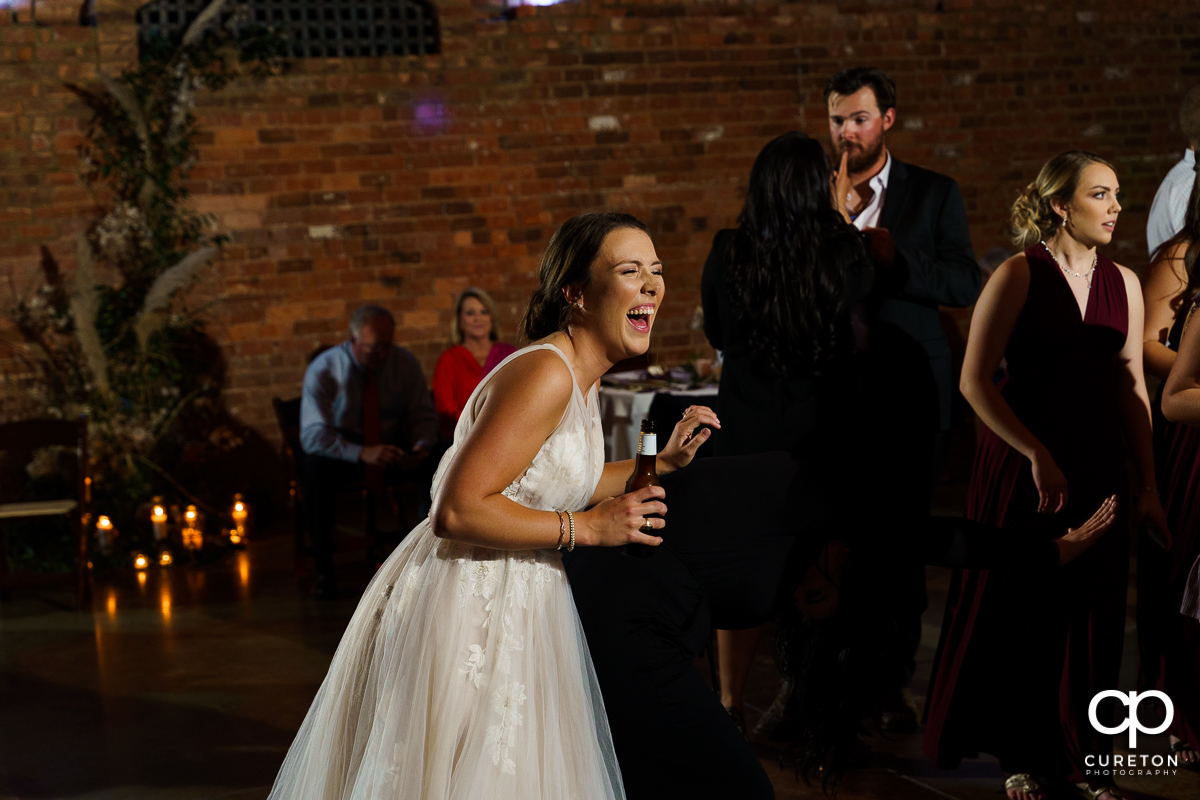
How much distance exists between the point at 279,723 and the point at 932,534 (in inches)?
89.7

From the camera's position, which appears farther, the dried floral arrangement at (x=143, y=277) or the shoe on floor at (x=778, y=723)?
the dried floral arrangement at (x=143, y=277)

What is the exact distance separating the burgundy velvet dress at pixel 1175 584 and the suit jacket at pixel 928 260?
1.77ft

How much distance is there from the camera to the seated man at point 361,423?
5.13 metres

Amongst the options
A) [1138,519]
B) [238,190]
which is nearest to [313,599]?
[238,190]

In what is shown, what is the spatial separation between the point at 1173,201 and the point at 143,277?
5012 millimetres

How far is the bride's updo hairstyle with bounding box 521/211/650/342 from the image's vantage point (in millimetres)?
2023

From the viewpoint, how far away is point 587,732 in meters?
1.95

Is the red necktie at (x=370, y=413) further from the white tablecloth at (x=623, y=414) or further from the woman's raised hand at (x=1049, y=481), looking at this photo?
the woman's raised hand at (x=1049, y=481)

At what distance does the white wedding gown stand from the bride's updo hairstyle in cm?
13

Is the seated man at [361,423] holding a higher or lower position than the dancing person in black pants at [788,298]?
lower

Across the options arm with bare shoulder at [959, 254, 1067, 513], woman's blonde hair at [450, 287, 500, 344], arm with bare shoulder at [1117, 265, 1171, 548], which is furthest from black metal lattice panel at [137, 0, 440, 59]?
arm with bare shoulder at [1117, 265, 1171, 548]

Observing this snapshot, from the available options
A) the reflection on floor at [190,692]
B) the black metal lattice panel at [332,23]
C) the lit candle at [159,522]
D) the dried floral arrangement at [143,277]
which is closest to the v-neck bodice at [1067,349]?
the reflection on floor at [190,692]

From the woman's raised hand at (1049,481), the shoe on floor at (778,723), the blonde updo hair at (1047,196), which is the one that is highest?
the blonde updo hair at (1047,196)

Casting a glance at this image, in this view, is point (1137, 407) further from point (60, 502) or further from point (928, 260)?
point (60, 502)
